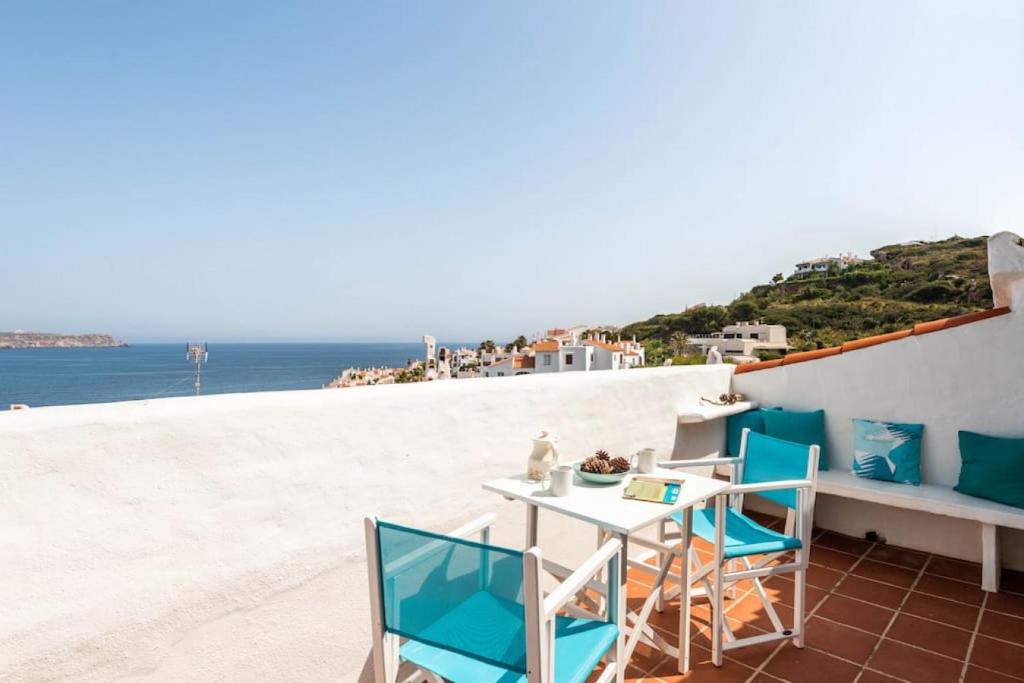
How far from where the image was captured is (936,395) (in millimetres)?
3234

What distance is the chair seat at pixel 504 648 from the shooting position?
112cm

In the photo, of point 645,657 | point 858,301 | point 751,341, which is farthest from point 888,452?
point 858,301

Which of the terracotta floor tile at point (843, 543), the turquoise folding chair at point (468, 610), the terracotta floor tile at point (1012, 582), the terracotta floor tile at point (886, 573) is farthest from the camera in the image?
the terracotta floor tile at point (843, 543)

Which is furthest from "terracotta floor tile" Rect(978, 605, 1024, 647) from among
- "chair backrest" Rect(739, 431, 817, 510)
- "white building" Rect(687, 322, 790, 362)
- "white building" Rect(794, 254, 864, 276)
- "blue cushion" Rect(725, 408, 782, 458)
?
"white building" Rect(794, 254, 864, 276)

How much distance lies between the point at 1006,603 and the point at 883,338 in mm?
1668

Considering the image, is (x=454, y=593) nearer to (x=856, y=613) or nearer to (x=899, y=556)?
(x=856, y=613)

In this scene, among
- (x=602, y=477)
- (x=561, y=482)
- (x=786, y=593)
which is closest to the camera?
(x=561, y=482)

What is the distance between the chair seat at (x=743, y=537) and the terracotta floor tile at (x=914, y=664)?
605mm

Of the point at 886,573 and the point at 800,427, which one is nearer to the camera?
the point at 886,573

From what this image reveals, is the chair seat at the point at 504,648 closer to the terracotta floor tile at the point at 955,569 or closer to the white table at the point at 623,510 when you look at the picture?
the white table at the point at 623,510

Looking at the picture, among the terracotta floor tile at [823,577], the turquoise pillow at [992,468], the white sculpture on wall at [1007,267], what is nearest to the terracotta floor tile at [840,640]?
the terracotta floor tile at [823,577]

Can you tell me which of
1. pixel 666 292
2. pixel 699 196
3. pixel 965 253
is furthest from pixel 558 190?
pixel 965 253

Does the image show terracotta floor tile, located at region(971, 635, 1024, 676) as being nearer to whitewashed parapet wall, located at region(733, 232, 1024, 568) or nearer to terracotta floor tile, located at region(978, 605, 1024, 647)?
terracotta floor tile, located at region(978, 605, 1024, 647)

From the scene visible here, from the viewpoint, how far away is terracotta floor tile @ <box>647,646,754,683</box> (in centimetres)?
203
